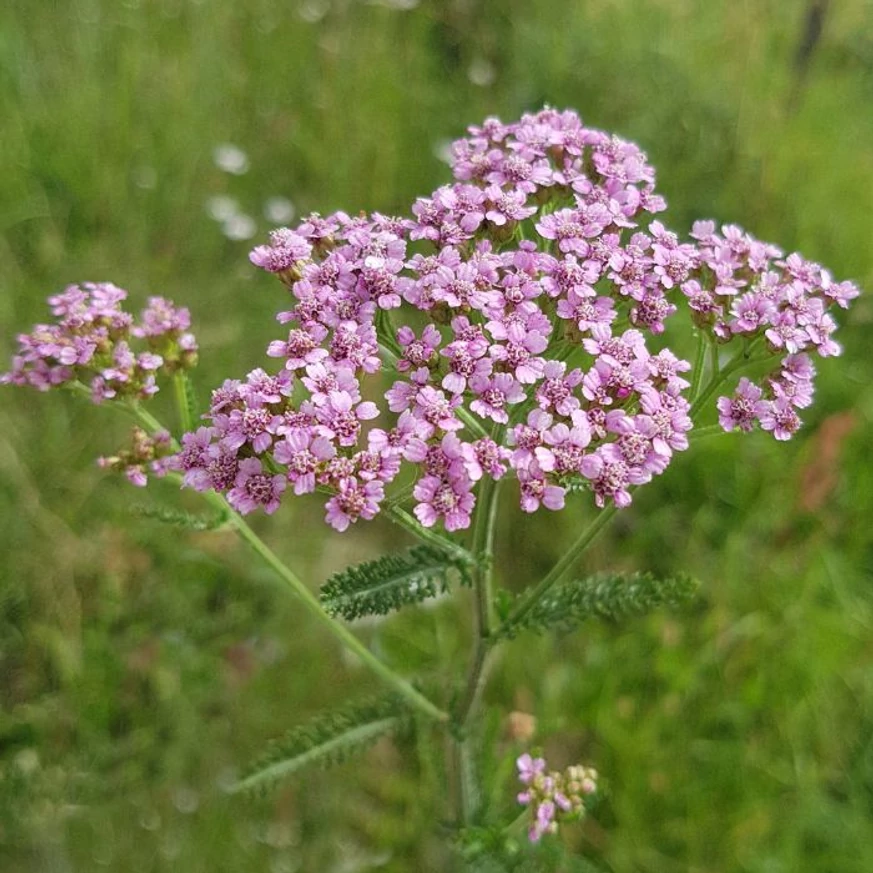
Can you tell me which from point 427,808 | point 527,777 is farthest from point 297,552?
point 527,777

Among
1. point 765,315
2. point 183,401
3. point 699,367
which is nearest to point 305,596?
point 183,401

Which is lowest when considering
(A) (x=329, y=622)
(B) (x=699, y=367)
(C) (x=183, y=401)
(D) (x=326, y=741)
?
(D) (x=326, y=741)

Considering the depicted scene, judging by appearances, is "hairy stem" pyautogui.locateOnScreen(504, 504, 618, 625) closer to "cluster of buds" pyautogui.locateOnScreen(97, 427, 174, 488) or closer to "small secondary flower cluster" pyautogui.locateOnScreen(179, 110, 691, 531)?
"small secondary flower cluster" pyautogui.locateOnScreen(179, 110, 691, 531)

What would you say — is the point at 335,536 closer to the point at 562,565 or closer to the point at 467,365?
the point at 562,565

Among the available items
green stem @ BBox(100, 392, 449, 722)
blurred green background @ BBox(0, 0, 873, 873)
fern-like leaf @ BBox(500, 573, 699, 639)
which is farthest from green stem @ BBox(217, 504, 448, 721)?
blurred green background @ BBox(0, 0, 873, 873)

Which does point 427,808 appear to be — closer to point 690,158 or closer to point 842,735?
point 842,735
